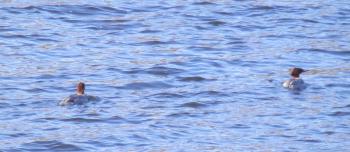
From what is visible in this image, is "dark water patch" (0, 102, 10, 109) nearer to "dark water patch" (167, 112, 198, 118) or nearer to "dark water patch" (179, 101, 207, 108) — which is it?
"dark water patch" (167, 112, 198, 118)

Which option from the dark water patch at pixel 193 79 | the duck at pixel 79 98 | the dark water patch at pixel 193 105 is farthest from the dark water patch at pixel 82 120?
the dark water patch at pixel 193 79

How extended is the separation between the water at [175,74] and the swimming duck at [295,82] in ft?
0.41

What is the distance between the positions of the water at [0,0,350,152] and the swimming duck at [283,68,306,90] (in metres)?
0.13

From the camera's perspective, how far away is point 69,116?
53.4 feet

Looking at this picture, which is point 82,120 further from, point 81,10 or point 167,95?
point 81,10

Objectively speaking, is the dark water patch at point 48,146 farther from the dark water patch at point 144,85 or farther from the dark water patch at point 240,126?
the dark water patch at point 144,85

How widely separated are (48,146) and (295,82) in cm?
457

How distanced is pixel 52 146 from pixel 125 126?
4.34 feet

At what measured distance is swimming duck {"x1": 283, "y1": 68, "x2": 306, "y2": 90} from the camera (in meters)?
18.2

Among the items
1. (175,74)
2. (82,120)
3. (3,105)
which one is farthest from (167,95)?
(3,105)

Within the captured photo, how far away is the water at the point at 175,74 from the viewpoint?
50.8 feet

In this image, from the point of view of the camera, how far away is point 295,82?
18.2 meters

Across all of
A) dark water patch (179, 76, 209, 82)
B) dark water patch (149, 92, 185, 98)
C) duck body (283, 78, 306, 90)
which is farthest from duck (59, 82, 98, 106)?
duck body (283, 78, 306, 90)

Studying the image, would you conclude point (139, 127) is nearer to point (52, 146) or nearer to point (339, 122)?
point (52, 146)
